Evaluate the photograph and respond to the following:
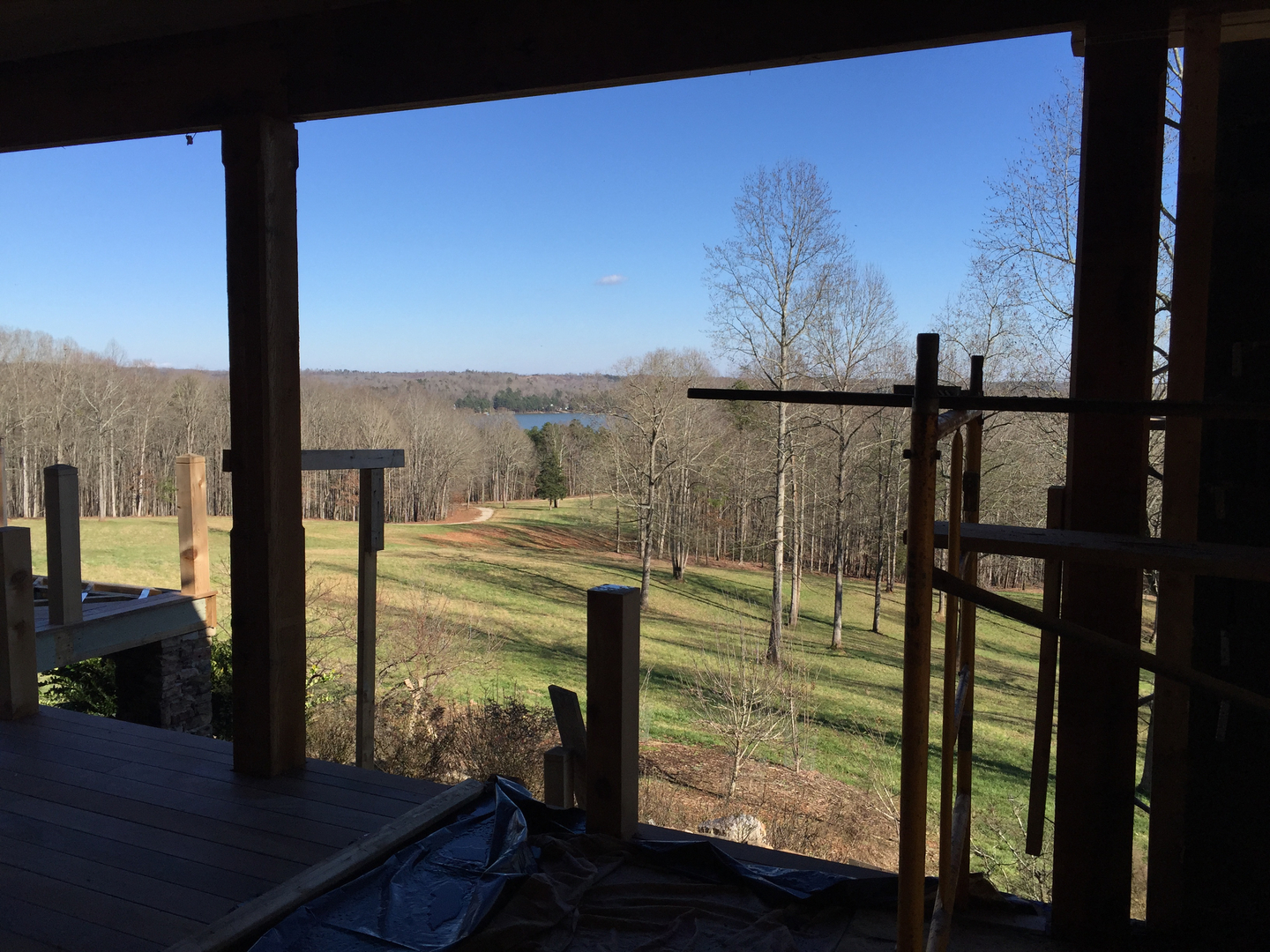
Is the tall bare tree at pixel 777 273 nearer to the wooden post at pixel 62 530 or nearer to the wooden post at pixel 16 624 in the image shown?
the wooden post at pixel 62 530

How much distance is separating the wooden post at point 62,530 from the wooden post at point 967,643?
3271 millimetres

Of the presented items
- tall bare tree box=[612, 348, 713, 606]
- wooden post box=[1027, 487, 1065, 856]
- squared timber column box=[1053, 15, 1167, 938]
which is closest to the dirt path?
tall bare tree box=[612, 348, 713, 606]

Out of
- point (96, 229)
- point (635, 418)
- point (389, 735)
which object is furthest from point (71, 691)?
point (96, 229)

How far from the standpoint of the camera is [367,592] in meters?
3.46

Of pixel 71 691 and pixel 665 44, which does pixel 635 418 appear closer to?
pixel 71 691

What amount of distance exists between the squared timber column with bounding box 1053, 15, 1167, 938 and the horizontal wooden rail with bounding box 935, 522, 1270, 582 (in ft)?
0.82

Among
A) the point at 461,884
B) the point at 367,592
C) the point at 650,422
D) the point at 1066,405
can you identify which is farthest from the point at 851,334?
the point at 1066,405

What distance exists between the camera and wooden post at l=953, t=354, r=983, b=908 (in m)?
1.70

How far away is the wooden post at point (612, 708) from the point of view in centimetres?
213

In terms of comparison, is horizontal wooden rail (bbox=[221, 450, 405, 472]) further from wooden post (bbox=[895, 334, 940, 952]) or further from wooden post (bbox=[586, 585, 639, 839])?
wooden post (bbox=[895, 334, 940, 952])

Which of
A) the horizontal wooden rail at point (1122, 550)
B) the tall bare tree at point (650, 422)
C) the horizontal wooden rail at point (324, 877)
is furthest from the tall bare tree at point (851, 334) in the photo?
the horizontal wooden rail at point (1122, 550)

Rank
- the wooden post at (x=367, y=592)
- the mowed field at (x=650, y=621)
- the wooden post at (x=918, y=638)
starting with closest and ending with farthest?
the wooden post at (x=918, y=638) < the wooden post at (x=367, y=592) < the mowed field at (x=650, y=621)

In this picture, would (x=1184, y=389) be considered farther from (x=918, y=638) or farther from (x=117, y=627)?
(x=117, y=627)

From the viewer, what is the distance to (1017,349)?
13531 millimetres
